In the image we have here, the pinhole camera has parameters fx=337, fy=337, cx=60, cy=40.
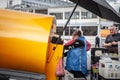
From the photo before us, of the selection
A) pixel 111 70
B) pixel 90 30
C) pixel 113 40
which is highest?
pixel 113 40

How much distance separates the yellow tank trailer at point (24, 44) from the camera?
14.6 feet

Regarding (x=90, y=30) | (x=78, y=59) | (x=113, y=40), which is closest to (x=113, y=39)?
(x=113, y=40)

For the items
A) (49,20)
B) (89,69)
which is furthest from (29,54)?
(89,69)

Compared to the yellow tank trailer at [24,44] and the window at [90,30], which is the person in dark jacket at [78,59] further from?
the window at [90,30]

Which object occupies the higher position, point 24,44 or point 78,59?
point 24,44

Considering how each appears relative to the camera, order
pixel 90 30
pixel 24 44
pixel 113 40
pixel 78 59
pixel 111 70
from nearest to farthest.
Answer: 1. pixel 24 44
2. pixel 111 70
3. pixel 78 59
4. pixel 113 40
5. pixel 90 30

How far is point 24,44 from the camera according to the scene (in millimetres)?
4453

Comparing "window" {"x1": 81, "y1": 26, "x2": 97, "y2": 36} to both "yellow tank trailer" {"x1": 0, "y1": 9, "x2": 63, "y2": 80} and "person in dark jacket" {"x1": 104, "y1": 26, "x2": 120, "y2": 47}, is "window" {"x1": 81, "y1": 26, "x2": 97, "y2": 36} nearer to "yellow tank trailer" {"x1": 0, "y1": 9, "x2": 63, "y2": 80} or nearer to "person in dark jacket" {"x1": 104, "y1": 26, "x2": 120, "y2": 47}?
"person in dark jacket" {"x1": 104, "y1": 26, "x2": 120, "y2": 47}

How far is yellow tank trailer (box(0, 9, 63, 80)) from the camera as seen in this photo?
4461mm

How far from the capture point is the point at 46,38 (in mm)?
4551

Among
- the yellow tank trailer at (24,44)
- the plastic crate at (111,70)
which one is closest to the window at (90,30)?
the plastic crate at (111,70)

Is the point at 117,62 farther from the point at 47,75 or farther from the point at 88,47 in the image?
the point at 47,75

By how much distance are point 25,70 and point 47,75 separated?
40 centimetres

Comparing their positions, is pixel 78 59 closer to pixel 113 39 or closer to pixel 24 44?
pixel 113 39
